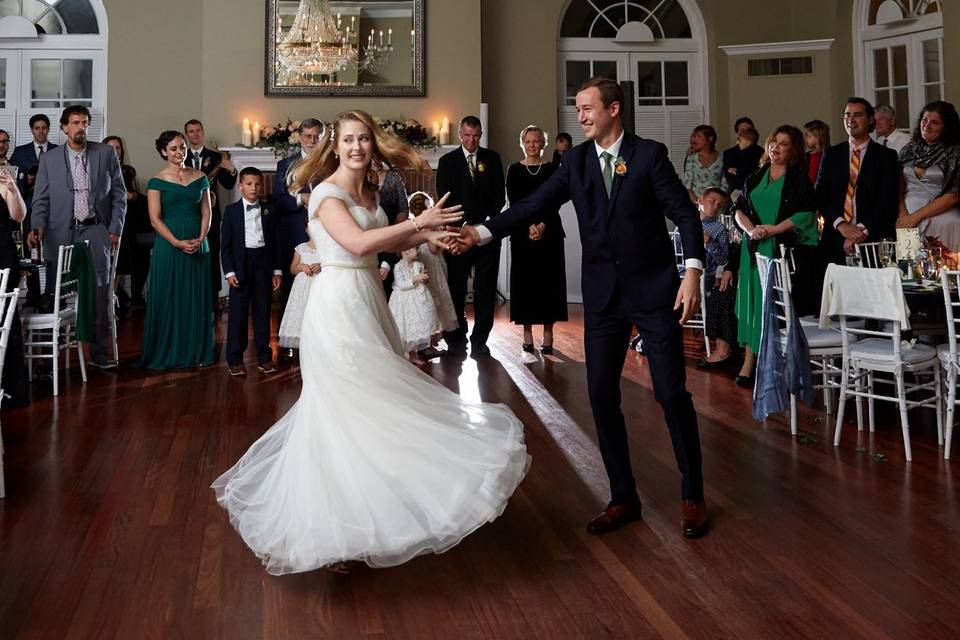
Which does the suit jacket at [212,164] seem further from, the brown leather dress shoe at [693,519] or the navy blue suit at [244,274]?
the brown leather dress shoe at [693,519]

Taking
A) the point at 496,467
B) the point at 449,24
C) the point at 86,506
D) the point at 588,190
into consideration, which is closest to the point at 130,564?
the point at 86,506

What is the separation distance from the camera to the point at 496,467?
282cm

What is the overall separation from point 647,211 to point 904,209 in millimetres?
3493

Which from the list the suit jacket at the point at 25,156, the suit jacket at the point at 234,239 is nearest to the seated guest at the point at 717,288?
the suit jacket at the point at 234,239

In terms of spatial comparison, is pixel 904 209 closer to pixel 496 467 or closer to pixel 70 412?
pixel 496 467

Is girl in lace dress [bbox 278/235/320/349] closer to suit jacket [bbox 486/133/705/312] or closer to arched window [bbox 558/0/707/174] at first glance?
suit jacket [bbox 486/133/705/312]

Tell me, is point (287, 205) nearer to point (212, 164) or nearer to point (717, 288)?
point (717, 288)

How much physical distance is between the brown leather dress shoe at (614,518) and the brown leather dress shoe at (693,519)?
191 millimetres

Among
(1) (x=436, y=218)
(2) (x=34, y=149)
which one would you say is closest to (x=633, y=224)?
(1) (x=436, y=218)

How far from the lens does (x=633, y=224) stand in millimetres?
3146

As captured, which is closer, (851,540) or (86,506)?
(851,540)

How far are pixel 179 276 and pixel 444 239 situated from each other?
4115 mm

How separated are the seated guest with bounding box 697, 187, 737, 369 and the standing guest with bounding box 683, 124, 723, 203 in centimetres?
244

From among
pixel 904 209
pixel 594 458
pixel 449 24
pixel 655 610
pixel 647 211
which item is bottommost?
pixel 655 610
